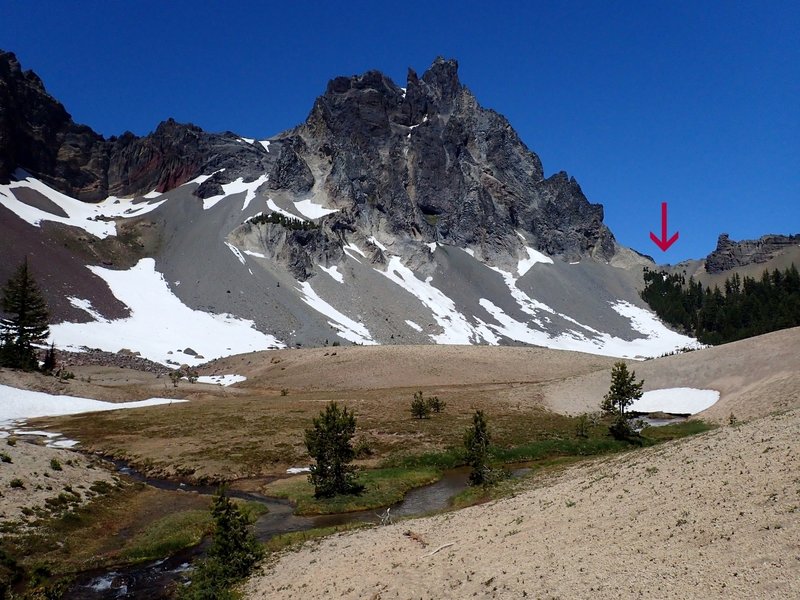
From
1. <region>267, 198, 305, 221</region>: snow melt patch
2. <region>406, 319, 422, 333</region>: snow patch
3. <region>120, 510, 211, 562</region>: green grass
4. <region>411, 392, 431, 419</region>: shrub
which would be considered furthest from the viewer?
<region>267, 198, 305, 221</region>: snow melt patch

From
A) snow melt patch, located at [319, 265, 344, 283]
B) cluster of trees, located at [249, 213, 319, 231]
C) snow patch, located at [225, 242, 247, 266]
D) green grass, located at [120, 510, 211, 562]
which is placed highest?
cluster of trees, located at [249, 213, 319, 231]

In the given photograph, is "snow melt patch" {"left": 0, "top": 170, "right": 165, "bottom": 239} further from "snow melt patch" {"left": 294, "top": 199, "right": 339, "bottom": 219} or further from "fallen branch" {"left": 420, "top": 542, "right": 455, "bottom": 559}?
"fallen branch" {"left": 420, "top": 542, "right": 455, "bottom": 559}

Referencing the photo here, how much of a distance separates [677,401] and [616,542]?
48.6 m

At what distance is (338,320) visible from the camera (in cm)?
13525

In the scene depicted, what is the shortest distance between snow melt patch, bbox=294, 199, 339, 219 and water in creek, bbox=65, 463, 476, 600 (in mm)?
156814

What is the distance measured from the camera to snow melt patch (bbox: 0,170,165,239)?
148500 millimetres

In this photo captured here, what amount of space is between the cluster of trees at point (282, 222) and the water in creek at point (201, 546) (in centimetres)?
12854

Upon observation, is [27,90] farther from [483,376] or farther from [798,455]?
[798,455]

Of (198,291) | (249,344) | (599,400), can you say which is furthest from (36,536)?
(198,291)

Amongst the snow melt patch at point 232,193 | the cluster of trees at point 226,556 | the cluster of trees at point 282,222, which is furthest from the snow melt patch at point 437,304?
the cluster of trees at point 226,556

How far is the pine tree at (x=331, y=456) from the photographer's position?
31328mm

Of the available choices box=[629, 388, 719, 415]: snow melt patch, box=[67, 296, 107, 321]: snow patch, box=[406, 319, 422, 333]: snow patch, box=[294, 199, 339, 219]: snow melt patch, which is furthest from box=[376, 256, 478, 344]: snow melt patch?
box=[629, 388, 719, 415]: snow melt patch

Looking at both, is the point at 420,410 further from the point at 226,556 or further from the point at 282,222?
the point at 282,222

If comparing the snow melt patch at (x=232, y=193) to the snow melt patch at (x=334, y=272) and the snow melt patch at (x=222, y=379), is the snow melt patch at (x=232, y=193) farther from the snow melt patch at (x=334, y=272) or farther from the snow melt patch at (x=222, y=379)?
the snow melt patch at (x=222, y=379)
